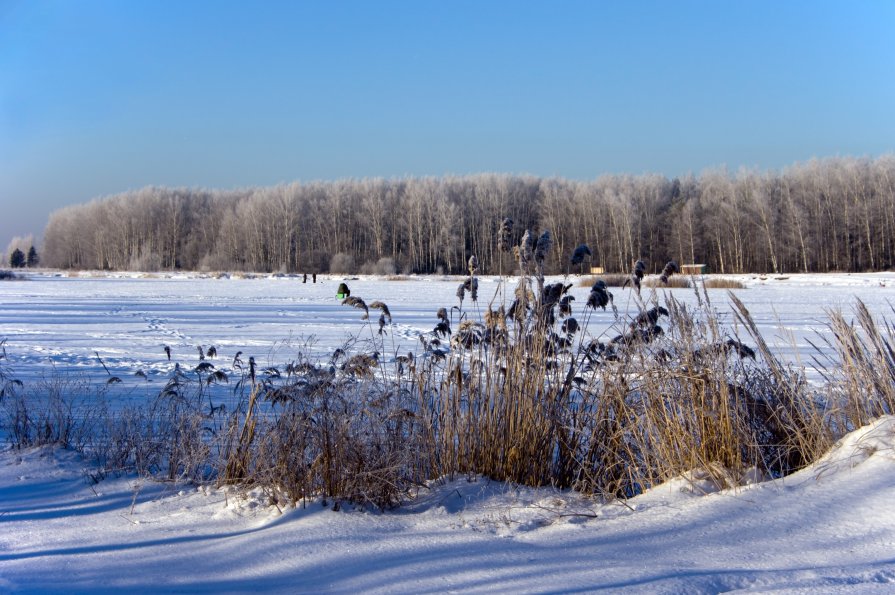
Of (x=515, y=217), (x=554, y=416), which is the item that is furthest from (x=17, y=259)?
(x=554, y=416)

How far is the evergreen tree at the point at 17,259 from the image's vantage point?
90.4m

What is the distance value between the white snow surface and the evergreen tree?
10221cm

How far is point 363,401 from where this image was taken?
12.2 ft

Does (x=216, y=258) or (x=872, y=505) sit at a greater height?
(x=216, y=258)

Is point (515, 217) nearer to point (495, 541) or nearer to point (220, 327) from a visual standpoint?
point (220, 327)

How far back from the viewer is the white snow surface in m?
2.32

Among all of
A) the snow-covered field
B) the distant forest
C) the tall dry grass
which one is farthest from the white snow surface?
the distant forest

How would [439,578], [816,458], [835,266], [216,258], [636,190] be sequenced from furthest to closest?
[216,258], [636,190], [835,266], [816,458], [439,578]

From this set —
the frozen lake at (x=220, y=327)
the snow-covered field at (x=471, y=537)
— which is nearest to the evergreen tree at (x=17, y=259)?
the frozen lake at (x=220, y=327)

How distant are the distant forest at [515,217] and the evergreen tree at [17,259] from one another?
16032 millimetres

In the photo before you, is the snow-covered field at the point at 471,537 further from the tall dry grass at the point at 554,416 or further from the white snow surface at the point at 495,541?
the tall dry grass at the point at 554,416

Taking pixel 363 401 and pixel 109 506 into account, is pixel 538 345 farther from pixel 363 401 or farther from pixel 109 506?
pixel 109 506

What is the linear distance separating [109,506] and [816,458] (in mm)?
3464

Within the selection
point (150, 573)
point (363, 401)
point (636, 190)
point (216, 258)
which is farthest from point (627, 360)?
point (216, 258)
